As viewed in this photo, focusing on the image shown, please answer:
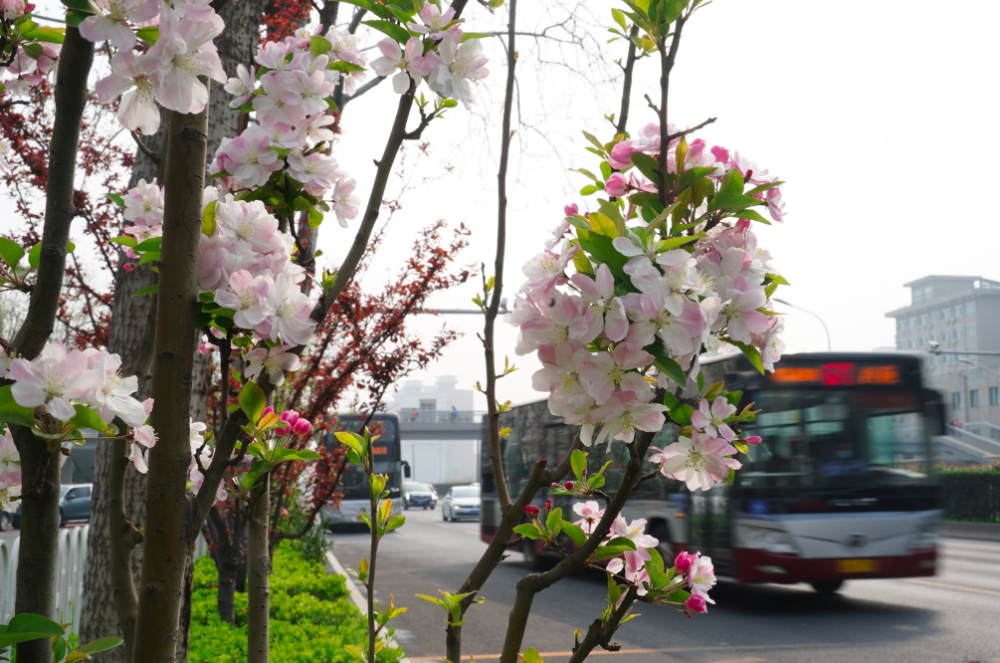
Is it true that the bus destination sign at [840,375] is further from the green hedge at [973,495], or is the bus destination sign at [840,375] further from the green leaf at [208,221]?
the green hedge at [973,495]

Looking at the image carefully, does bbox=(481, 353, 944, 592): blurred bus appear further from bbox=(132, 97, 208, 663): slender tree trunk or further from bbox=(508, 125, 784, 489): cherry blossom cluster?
bbox=(132, 97, 208, 663): slender tree trunk

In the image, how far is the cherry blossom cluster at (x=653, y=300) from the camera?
3.37 feet

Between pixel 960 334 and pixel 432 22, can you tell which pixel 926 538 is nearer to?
pixel 432 22

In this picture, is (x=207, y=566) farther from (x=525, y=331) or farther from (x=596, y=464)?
(x=525, y=331)

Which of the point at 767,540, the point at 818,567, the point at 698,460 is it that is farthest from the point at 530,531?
the point at 818,567

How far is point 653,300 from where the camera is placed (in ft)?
3.29

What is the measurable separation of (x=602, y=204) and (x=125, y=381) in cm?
68

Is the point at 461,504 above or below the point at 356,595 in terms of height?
below

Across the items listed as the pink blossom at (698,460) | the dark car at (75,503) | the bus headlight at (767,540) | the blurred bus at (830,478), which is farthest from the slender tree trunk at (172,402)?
the dark car at (75,503)

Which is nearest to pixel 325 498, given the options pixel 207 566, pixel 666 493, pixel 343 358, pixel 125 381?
pixel 343 358

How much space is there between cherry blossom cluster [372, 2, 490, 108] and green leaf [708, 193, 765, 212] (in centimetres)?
52

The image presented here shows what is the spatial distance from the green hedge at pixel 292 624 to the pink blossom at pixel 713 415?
4.08 m

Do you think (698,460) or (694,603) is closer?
(698,460)

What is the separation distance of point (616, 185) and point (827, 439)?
784cm
